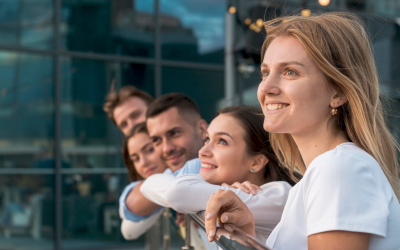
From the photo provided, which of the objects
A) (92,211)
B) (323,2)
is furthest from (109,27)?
(323,2)

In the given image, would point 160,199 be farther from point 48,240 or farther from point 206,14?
point 206,14

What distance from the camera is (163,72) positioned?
7.91m

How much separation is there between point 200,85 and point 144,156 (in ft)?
16.8

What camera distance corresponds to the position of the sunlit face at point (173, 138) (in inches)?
107

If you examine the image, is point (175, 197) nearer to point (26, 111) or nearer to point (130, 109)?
point (130, 109)

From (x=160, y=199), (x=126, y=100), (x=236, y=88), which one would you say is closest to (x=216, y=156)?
(x=160, y=199)

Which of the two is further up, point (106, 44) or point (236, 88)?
point (106, 44)

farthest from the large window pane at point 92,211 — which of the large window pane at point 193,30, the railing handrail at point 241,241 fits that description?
the railing handrail at point 241,241

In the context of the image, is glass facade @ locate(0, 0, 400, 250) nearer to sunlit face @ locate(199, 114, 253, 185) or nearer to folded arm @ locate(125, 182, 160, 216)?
folded arm @ locate(125, 182, 160, 216)

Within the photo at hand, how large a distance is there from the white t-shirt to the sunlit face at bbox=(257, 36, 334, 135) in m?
0.18

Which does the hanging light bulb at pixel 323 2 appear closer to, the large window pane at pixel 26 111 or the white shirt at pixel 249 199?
the large window pane at pixel 26 111

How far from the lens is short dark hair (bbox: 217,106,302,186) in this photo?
1993 mm

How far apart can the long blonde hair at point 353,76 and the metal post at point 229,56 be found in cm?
694

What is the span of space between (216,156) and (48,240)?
579cm
